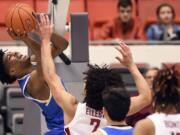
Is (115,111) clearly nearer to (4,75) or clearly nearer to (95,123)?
(95,123)

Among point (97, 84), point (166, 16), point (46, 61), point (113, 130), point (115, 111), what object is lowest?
point (113, 130)

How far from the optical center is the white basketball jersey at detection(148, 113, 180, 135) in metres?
5.11

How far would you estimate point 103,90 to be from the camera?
5.70 meters

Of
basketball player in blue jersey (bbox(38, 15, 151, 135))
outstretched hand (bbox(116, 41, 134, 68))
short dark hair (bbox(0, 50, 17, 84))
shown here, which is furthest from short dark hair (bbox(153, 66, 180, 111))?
short dark hair (bbox(0, 50, 17, 84))

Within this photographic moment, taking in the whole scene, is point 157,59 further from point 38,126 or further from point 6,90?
point 38,126

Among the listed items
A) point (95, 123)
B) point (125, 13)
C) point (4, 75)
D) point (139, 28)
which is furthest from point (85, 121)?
point (139, 28)

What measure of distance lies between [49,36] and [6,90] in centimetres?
354

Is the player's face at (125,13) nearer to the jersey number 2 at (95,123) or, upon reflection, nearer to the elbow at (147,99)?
the elbow at (147,99)

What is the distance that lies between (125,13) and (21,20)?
3796 millimetres

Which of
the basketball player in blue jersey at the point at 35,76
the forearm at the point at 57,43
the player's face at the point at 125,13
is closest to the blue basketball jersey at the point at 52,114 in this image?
the basketball player in blue jersey at the point at 35,76

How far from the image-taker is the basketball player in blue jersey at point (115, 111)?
520cm

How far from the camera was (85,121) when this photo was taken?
235 inches

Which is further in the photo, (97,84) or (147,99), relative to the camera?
(147,99)

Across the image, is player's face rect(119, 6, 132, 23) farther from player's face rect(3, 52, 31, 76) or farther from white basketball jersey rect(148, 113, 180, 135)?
white basketball jersey rect(148, 113, 180, 135)
